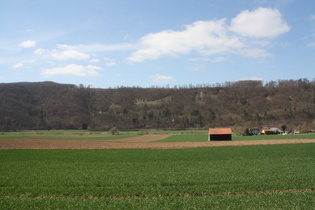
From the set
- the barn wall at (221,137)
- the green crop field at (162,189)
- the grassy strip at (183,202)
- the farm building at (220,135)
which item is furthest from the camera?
the barn wall at (221,137)

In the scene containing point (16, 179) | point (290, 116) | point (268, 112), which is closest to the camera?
point (16, 179)

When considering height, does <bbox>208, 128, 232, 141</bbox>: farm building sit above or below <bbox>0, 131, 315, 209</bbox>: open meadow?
below

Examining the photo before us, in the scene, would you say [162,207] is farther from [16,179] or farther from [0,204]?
[16,179]

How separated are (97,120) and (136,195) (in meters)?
177

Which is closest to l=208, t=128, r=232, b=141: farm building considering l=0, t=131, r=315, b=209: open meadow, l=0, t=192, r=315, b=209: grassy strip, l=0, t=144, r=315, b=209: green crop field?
l=0, t=144, r=315, b=209: green crop field

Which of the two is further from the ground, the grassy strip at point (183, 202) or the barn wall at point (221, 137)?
the grassy strip at point (183, 202)

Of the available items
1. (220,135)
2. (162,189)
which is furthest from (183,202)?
(220,135)

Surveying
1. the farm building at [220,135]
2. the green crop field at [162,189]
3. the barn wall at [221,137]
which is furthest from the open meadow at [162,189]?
the barn wall at [221,137]

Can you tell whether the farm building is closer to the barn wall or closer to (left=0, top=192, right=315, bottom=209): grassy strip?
the barn wall

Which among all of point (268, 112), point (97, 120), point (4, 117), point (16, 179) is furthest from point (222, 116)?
point (16, 179)

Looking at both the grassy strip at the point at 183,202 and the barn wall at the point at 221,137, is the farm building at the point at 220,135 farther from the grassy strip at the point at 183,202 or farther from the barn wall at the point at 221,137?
the grassy strip at the point at 183,202

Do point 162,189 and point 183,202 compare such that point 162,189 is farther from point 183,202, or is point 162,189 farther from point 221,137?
point 221,137

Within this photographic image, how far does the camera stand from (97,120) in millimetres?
189875

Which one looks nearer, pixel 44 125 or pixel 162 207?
pixel 162 207
